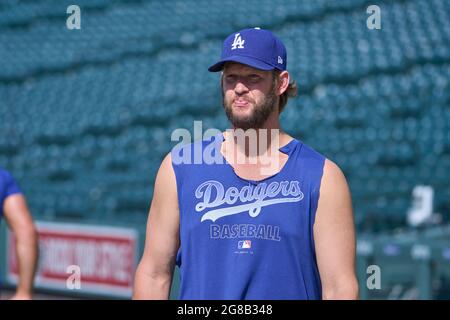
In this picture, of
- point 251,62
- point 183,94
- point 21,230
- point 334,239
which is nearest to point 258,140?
point 251,62

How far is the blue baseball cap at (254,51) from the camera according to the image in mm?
2680

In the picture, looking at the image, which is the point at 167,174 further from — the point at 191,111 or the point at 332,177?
the point at 191,111

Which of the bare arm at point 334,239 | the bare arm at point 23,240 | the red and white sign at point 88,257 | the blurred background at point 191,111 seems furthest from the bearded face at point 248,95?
the red and white sign at point 88,257

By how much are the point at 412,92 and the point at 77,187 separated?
186 inches

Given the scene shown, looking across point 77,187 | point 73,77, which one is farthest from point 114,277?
point 73,77

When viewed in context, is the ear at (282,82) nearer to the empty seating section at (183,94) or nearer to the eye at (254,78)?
the eye at (254,78)

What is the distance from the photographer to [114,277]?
1019 centimetres

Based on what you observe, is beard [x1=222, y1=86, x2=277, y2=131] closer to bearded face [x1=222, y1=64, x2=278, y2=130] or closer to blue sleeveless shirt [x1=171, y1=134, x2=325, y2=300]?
bearded face [x1=222, y1=64, x2=278, y2=130]

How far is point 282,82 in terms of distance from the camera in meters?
2.78

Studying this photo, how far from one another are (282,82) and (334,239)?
502 mm

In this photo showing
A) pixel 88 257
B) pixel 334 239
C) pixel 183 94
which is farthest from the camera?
pixel 183 94

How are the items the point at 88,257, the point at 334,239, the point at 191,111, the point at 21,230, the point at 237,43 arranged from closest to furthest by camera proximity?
the point at 334,239 → the point at 237,43 → the point at 21,230 → the point at 88,257 → the point at 191,111
